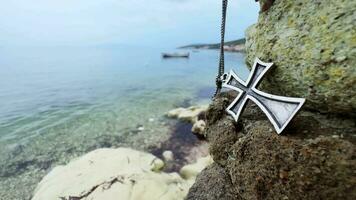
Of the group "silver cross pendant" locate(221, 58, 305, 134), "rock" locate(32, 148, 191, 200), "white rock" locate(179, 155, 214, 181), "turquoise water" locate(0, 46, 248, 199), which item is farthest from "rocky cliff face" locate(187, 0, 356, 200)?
"turquoise water" locate(0, 46, 248, 199)

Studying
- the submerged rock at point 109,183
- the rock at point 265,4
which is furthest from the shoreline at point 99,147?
the rock at point 265,4

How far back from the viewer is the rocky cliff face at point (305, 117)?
188 cm

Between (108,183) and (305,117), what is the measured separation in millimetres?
4776

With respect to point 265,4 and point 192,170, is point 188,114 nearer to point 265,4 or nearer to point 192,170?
point 192,170

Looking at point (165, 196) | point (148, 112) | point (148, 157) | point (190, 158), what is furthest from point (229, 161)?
point (148, 112)

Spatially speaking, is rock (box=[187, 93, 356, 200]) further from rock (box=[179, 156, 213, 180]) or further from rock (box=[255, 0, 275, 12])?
rock (box=[179, 156, 213, 180])

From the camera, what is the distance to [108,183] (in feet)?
19.3

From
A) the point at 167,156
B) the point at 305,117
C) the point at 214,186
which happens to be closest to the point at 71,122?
the point at 167,156

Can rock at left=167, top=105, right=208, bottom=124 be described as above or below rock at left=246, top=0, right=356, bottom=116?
below

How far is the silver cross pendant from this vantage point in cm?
213

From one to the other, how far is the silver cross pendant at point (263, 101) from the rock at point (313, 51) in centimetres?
18

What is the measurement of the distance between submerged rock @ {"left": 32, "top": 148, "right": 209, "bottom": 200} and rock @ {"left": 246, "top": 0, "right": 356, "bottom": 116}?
156 inches

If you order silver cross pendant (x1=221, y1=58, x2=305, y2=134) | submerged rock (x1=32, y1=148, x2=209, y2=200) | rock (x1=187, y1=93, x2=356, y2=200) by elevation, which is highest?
silver cross pendant (x1=221, y1=58, x2=305, y2=134)

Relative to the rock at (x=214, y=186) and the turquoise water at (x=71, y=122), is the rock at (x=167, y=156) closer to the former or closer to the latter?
the turquoise water at (x=71, y=122)
